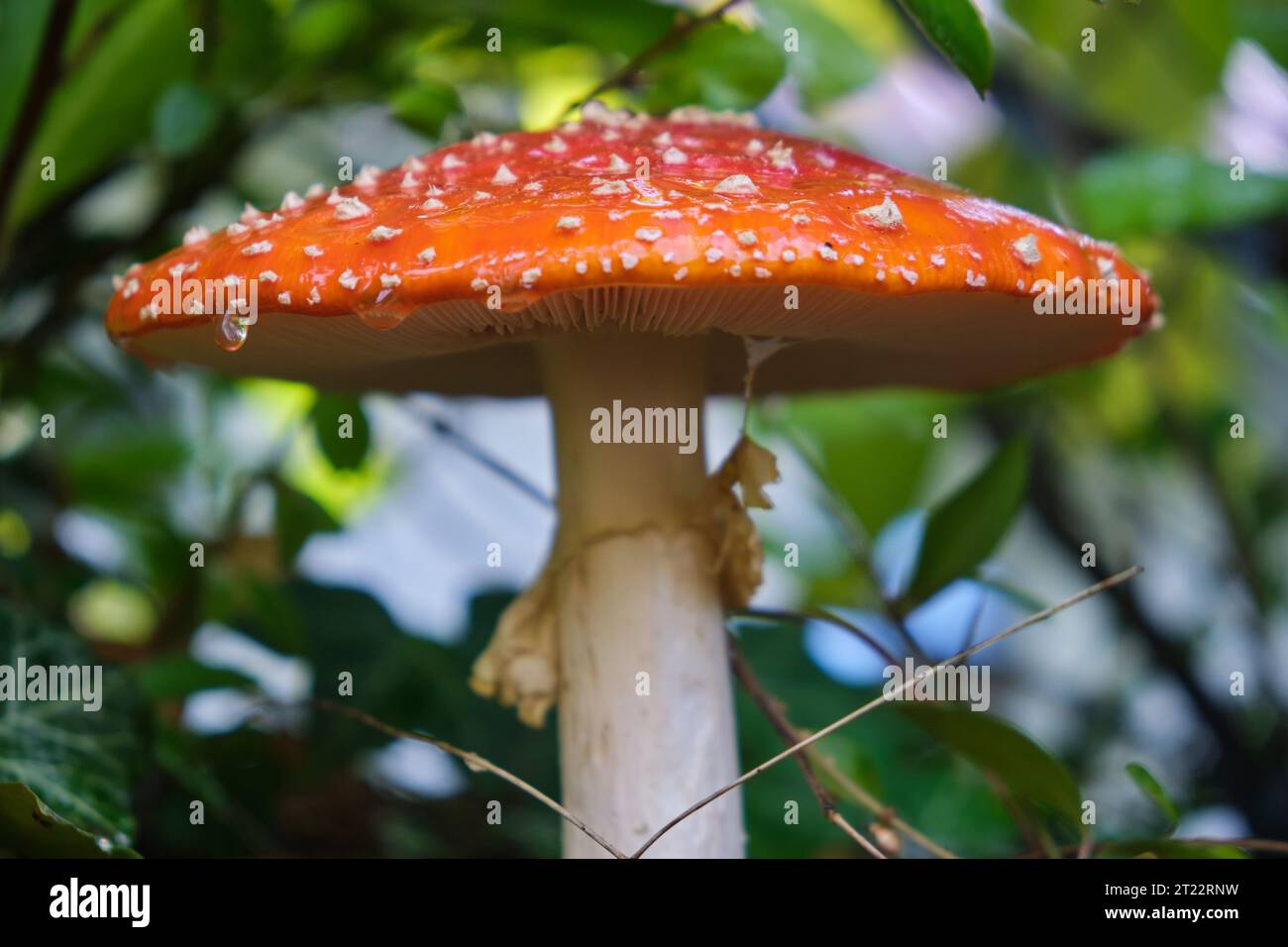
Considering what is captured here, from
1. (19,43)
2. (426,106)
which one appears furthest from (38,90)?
(426,106)

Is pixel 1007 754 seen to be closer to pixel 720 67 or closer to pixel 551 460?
pixel 720 67

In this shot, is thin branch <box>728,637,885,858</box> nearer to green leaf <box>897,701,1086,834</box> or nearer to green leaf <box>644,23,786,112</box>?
green leaf <box>897,701,1086,834</box>

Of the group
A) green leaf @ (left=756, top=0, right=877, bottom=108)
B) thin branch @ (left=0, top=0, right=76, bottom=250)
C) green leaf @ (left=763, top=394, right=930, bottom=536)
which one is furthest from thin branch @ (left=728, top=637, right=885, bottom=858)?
green leaf @ (left=763, top=394, right=930, bottom=536)

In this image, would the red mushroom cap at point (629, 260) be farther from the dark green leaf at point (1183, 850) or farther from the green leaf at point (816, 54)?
the dark green leaf at point (1183, 850)

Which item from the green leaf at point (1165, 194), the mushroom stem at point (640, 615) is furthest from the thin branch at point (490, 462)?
the green leaf at point (1165, 194)
